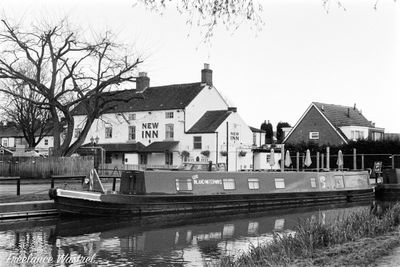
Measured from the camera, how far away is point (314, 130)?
4762 centimetres

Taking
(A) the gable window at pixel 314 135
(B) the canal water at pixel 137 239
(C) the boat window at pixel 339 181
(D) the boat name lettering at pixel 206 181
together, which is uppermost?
(A) the gable window at pixel 314 135

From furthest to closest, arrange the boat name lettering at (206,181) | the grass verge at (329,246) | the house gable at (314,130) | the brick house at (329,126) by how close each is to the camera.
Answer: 1. the brick house at (329,126)
2. the house gable at (314,130)
3. the boat name lettering at (206,181)
4. the grass verge at (329,246)

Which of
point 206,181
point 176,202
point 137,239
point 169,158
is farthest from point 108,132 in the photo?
point 137,239

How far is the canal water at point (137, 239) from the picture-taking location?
40.3 ft

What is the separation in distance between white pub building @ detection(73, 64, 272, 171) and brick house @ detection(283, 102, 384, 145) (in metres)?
4.18

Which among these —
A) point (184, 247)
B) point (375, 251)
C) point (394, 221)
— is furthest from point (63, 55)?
point (375, 251)

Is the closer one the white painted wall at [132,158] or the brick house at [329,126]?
the brick house at [329,126]

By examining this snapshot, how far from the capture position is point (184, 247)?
1420 cm

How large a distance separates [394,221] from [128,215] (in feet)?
33.9

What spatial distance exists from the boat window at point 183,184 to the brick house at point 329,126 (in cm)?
2543

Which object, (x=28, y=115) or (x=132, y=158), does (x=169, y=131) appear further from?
(x=28, y=115)

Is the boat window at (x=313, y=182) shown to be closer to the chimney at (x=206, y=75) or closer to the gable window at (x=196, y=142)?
the gable window at (x=196, y=142)

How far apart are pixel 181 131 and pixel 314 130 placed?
11861mm

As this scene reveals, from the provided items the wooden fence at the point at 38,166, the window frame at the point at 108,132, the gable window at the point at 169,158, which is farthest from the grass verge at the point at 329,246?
the window frame at the point at 108,132
